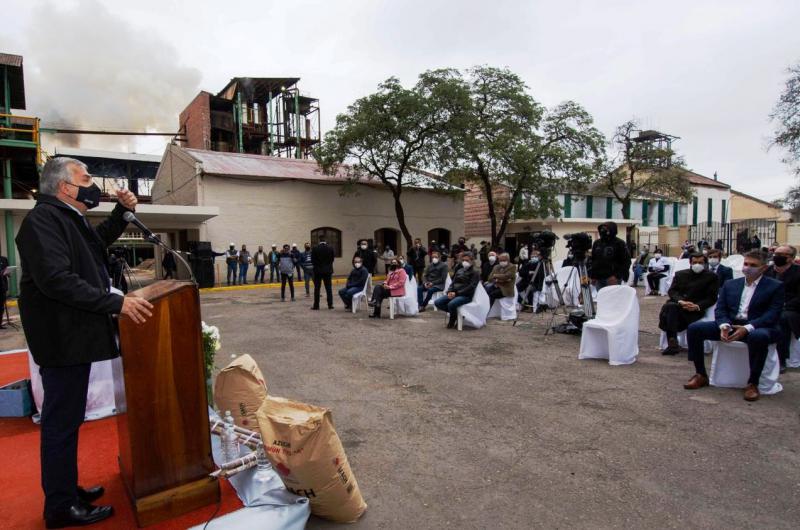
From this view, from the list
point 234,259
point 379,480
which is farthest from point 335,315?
point 234,259

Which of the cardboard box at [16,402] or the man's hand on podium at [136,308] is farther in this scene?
the cardboard box at [16,402]

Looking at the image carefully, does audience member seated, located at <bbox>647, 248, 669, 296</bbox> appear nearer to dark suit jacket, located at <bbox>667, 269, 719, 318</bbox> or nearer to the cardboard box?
dark suit jacket, located at <bbox>667, 269, 719, 318</bbox>

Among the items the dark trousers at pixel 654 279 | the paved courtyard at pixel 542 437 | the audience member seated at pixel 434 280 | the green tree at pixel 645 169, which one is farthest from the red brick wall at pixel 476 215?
the paved courtyard at pixel 542 437

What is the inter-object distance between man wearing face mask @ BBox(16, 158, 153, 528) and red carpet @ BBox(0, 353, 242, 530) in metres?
0.22

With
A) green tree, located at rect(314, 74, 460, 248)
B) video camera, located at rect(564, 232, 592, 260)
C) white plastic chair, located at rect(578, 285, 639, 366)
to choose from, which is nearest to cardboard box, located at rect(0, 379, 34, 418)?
white plastic chair, located at rect(578, 285, 639, 366)

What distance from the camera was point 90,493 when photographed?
2.58 m

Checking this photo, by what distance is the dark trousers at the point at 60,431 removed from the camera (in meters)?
2.26

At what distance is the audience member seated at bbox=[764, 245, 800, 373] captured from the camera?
5.24 metres

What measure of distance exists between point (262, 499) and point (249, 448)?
55cm

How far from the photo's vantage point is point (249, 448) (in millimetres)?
2957

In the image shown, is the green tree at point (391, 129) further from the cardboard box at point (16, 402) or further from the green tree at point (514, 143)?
the cardboard box at point (16, 402)

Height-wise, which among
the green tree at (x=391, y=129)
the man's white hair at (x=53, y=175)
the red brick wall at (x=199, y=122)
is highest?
the red brick wall at (x=199, y=122)

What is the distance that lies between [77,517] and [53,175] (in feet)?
5.56

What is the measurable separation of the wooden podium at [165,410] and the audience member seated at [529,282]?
860 centimetres
